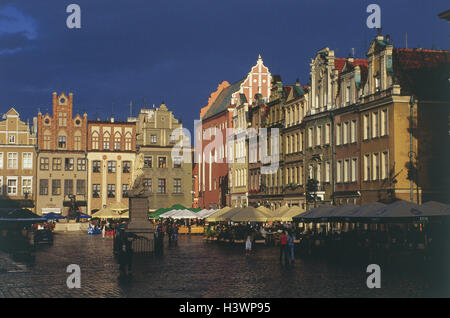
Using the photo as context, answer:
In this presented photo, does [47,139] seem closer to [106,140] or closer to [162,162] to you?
[106,140]

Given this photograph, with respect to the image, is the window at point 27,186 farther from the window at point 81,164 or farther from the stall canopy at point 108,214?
the stall canopy at point 108,214

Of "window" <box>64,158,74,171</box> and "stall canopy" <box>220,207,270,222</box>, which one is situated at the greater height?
"window" <box>64,158,74,171</box>

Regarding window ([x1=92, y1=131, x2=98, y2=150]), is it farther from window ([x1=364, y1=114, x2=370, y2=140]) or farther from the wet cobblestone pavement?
the wet cobblestone pavement

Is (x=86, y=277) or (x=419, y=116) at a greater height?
(x=419, y=116)

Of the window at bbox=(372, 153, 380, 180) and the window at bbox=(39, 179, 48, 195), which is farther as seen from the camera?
the window at bbox=(39, 179, 48, 195)

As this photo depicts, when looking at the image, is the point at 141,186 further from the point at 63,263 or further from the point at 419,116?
the point at 419,116

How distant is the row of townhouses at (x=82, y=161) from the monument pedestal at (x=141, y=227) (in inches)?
2155

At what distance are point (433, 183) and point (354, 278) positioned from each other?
27.0 metres

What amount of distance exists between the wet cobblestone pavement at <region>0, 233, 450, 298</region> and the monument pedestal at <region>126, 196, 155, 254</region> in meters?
5.68

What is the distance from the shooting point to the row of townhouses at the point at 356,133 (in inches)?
1940

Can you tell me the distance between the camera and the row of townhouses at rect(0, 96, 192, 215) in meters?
97.0

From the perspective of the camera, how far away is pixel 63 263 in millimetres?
32562

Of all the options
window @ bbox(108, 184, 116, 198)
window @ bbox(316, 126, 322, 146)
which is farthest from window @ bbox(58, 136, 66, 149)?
window @ bbox(316, 126, 322, 146)
